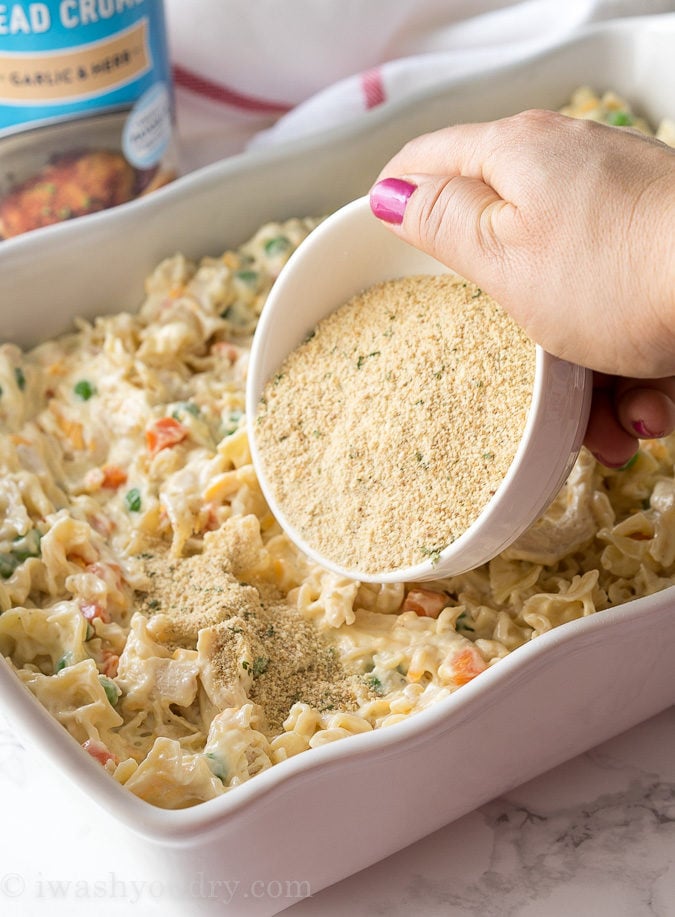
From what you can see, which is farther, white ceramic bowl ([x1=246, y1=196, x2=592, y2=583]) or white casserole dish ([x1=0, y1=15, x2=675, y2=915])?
white ceramic bowl ([x1=246, y1=196, x2=592, y2=583])

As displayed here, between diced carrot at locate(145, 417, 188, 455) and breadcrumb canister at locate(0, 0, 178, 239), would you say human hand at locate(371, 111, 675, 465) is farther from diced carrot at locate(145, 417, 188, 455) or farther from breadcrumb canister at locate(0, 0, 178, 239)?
breadcrumb canister at locate(0, 0, 178, 239)

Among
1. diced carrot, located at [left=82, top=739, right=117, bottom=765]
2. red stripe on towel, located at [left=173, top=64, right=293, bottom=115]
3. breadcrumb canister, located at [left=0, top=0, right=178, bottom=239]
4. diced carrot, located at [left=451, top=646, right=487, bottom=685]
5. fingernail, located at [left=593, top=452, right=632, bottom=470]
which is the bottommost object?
diced carrot, located at [left=451, top=646, right=487, bottom=685]

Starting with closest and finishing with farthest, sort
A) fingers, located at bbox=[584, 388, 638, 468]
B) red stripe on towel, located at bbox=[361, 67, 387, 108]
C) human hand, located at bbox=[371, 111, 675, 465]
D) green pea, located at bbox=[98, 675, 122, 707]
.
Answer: human hand, located at bbox=[371, 111, 675, 465], green pea, located at bbox=[98, 675, 122, 707], fingers, located at bbox=[584, 388, 638, 468], red stripe on towel, located at bbox=[361, 67, 387, 108]

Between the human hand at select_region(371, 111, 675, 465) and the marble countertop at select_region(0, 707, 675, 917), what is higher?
the human hand at select_region(371, 111, 675, 465)

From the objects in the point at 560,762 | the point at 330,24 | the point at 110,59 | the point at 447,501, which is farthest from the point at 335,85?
the point at 560,762

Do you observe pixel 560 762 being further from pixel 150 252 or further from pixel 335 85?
pixel 335 85

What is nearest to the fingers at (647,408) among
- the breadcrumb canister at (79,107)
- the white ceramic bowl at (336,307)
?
the white ceramic bowl at (336,307)

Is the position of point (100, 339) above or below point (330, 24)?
below

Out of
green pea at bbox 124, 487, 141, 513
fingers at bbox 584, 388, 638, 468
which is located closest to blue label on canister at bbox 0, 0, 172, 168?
green pea at bbox 124, 487, 141, 513
